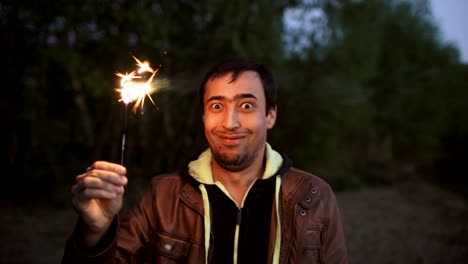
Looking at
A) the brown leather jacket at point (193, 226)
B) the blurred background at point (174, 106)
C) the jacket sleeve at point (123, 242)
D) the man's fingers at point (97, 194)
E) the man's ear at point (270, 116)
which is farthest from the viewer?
the blurred background at point (174, 106)

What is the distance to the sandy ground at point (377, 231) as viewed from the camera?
6.84 metres

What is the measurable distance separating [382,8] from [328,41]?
9.56 feet

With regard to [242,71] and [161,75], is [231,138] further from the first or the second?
[161,75]

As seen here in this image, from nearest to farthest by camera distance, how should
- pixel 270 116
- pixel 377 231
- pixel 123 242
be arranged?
pixel 123 242, pixel 270 116, pixel 377 231

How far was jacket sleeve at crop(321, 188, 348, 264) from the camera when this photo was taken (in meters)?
2.40

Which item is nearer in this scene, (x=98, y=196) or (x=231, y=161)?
(x=98, y=196)

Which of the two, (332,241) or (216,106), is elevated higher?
(216,106)

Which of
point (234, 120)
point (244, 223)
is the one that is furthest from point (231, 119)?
point (244, 223)

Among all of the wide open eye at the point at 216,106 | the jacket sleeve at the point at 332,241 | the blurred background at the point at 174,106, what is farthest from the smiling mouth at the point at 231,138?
the blurred background at the point at 174,106

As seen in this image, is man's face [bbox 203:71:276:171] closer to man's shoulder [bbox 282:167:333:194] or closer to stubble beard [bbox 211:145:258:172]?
stubble beard [bbox 211:145:258:172]

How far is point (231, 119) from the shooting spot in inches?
96.0

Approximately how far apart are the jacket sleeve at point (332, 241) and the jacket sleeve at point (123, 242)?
1163 millimetres

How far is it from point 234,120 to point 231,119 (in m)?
0.02

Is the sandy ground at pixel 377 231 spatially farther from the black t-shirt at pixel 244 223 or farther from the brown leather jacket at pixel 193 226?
the black t-shirt at pixel 244 223
